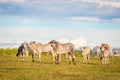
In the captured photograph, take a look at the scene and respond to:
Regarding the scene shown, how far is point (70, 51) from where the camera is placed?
117ft

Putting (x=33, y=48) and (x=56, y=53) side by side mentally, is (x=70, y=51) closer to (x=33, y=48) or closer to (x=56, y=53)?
(x=56, y=53)

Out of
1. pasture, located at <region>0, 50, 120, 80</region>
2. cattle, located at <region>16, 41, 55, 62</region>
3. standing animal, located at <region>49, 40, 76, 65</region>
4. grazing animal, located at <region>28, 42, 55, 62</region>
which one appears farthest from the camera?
grazing animal, located at <region>28, 42, 55, 62</region>

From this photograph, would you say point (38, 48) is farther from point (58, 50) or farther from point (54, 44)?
point (58, 50)

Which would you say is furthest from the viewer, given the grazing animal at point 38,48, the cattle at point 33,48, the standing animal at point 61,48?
the grazing animal at point 38,48

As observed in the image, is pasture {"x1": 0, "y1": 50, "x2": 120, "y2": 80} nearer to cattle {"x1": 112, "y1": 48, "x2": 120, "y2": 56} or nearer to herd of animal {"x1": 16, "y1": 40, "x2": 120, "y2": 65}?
herd of animal {"x1": 16, "y1": 40, "x2": 120, "y2": 65}

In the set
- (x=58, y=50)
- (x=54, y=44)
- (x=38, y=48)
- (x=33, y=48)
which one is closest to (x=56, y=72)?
(x=58, y=50)

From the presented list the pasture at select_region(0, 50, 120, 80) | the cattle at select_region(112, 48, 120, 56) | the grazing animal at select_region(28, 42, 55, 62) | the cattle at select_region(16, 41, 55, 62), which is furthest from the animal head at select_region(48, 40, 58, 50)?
the cattle at select_region(112, 48, 120, 56)

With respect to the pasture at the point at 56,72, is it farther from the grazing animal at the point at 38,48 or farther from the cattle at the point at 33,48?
the grazing animal at the point at 38,48

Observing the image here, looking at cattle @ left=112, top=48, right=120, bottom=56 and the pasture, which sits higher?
cattle @ left=112, top=48, right=120, bottom=56

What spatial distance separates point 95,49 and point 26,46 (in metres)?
14.1

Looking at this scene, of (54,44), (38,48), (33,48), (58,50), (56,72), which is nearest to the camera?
(56,72)

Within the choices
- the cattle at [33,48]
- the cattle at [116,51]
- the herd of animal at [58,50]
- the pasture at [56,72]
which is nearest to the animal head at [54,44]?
the herd of animal at [58,50]

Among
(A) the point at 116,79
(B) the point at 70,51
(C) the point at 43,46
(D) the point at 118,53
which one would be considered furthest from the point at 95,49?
(A) the point at 116,79

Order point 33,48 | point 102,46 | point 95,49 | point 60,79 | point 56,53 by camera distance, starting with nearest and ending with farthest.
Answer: point 60,79, point 56,53, point 102,46, point 33,48, point 95,49
